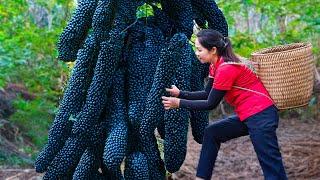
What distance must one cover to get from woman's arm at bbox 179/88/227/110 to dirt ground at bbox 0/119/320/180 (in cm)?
256

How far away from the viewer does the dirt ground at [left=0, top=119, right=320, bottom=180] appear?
19.0ft

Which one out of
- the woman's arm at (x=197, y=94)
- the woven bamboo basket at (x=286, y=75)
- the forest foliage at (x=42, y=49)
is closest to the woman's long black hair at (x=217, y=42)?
the woman's arm at (x=197, y=94)

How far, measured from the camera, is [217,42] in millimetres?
→ 3131

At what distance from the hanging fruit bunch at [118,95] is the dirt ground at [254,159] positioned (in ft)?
8.80

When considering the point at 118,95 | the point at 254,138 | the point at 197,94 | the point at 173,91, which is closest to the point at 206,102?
the point at 197,94

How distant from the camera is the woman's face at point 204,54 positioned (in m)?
3.06

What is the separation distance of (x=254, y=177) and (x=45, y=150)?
3581 millimetres

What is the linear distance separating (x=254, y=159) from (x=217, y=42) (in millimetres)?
3840

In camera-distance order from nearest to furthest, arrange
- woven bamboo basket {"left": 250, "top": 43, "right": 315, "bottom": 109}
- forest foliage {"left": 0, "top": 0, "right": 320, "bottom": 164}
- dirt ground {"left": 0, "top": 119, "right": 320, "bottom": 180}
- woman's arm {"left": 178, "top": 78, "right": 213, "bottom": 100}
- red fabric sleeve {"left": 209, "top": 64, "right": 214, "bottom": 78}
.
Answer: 1. woman's arm {"left": 178, "top": 78, "right": 213, "bottom": 100}
2. red fabric sleeve {"left": 209, "top": 64, "right": 214, "bottom": 78}
3. woven bamboo basket {"left": 250, "top": 43, "right": 315, "bottom": 109}
4. dirt ground {"left": 0, "top": 119, "right": 320, "bottom": 180}
5. forest foliage {"left": 0, "top": 0, "right": 320, "bottom": 164}

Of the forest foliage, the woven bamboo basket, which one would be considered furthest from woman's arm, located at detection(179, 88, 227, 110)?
the forest foliage

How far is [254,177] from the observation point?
5.93m

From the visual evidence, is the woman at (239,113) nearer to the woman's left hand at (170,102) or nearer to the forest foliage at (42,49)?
the woman's left hand at (170,102)

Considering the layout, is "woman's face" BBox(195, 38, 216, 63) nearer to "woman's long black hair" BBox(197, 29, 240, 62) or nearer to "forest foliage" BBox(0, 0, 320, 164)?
"woman's long black hair" BBox(197, 29, 240, 62)

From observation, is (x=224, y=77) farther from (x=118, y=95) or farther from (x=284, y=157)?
(x=284, y=157)
